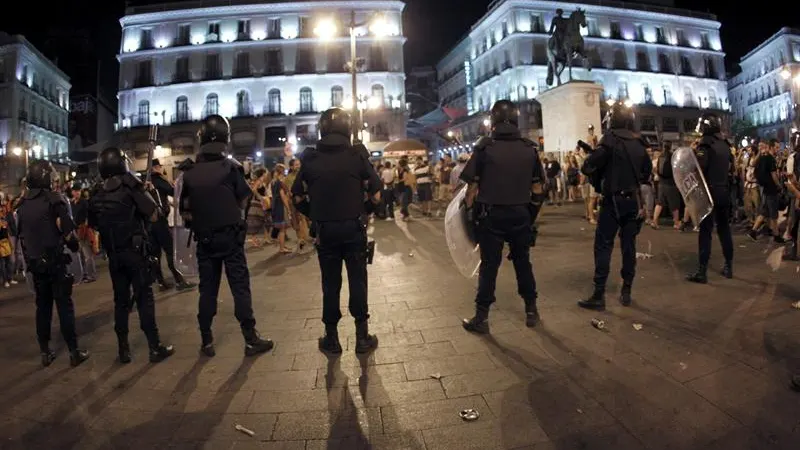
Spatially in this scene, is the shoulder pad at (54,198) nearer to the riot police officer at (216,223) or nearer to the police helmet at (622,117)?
the riot police officer at (216,223)

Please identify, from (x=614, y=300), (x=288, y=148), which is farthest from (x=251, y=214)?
(x=614, y=300)

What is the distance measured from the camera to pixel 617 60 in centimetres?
5319

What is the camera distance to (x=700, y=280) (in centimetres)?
561

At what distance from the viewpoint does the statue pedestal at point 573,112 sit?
1612 centimetres

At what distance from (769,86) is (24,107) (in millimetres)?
84464

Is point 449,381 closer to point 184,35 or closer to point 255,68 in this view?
point 255,68

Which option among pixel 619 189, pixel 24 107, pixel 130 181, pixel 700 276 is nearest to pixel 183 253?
pixel 130 181

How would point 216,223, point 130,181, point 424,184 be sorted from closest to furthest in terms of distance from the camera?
point 216,223 < point 130,181 < point 424,184

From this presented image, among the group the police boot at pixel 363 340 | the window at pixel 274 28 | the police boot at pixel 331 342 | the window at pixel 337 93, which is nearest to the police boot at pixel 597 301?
the police boot at pixel 363 340

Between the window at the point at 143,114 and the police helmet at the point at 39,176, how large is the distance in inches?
1802

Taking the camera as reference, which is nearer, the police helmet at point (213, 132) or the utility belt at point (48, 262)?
the utility belt at point (48, 262)

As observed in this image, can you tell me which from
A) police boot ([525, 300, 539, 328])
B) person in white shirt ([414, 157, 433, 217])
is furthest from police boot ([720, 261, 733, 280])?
person in white shirt ([414, 157, 433, 217])

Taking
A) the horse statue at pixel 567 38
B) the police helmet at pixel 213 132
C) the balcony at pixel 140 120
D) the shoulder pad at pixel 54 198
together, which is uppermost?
the balcony at pixel 140 120

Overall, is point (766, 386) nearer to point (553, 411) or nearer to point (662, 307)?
point (553, 411)
